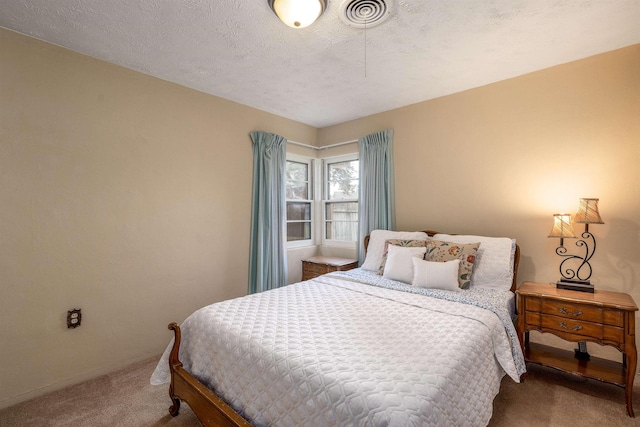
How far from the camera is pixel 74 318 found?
2184 mm

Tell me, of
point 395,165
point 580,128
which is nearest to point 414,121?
point 395,165

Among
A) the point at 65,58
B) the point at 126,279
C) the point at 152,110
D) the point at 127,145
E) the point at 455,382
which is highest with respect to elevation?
the point at 65,58

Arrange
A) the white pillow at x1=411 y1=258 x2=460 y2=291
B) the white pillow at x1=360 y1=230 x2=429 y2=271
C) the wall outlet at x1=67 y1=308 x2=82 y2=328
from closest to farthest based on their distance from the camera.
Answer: the wall outlet at x1=67 y1=308 x2=82 y2=328, the white pillow at x1=411 y1=258 x2=460 y2=291, the white pillow at x1=360 y1=230 x2=429 y2=271

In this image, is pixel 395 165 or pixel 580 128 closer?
pixel 580 128

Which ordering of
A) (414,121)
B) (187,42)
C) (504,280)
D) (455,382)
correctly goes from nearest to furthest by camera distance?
(455,382), (187,42), (504,280), (414,121)

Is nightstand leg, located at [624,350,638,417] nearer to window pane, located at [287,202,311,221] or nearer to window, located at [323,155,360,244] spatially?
window, located at [323,155,360,244]

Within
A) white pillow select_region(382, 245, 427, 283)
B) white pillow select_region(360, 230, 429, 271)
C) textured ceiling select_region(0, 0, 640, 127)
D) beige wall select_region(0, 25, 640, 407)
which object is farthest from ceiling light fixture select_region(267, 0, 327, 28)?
white pillow select_region(360, 230, 429, 271)

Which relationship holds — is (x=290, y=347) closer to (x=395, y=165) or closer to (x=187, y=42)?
(x=187, y=42)

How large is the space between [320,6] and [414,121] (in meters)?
1.93

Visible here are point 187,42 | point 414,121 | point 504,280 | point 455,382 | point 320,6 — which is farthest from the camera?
point 414,121

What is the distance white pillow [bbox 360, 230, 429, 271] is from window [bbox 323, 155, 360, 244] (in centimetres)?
74

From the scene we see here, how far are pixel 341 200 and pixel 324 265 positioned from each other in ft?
3.24

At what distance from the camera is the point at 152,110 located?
259 cm

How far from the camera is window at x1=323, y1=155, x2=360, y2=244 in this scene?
A: 12.9 ft
